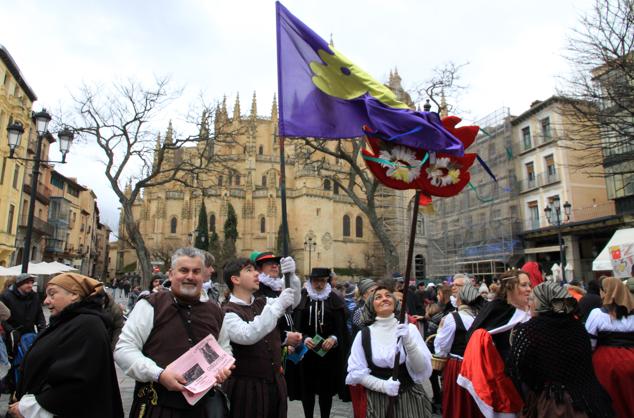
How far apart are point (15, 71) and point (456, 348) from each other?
97.5 ft

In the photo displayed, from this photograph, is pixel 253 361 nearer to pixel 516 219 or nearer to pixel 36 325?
pixel 36 325

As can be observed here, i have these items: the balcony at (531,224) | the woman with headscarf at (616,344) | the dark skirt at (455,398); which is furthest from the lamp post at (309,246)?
the woman with headscarf at (616,344)

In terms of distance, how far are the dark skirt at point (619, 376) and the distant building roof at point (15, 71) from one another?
1124 inches

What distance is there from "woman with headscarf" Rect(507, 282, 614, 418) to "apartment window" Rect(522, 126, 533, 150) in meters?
28.1

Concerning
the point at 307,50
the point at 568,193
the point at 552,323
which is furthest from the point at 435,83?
the point at 552,323

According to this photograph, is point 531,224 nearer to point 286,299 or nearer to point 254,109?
point 286,299

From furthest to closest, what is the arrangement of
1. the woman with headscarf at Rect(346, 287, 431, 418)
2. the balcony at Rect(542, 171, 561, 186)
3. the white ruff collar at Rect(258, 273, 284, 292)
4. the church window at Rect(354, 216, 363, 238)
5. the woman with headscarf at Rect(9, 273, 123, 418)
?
1. the church window at Rect(354, 216, 363, 238)
2. the balcony at Rect(542, 171, 561, 186)
3. the white ruff collar at Rect(258, 273, 284, 292)
4. the woman with headscarf at Rect(346, 287, 431, 418)
5. the woman with headscarf at Rect(9, 273, 123, 418)

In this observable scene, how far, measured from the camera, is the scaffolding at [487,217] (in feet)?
91.1

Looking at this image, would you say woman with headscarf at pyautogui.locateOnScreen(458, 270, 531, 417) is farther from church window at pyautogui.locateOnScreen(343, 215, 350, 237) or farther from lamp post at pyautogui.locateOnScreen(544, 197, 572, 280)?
church window at pyautogui.locateOnScreen(343, 215, 350, 237)

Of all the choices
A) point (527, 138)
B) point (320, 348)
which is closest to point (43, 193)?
point (320, 348)

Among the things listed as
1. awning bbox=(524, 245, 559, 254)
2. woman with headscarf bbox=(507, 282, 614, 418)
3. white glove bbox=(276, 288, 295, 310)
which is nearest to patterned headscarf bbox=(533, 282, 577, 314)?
woman with headscarf bbox=(507, 282, 614, 418)

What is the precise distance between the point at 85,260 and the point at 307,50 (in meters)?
52.4

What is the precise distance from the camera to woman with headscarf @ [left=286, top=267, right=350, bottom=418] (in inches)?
193

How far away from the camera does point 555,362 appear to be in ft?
10.2
